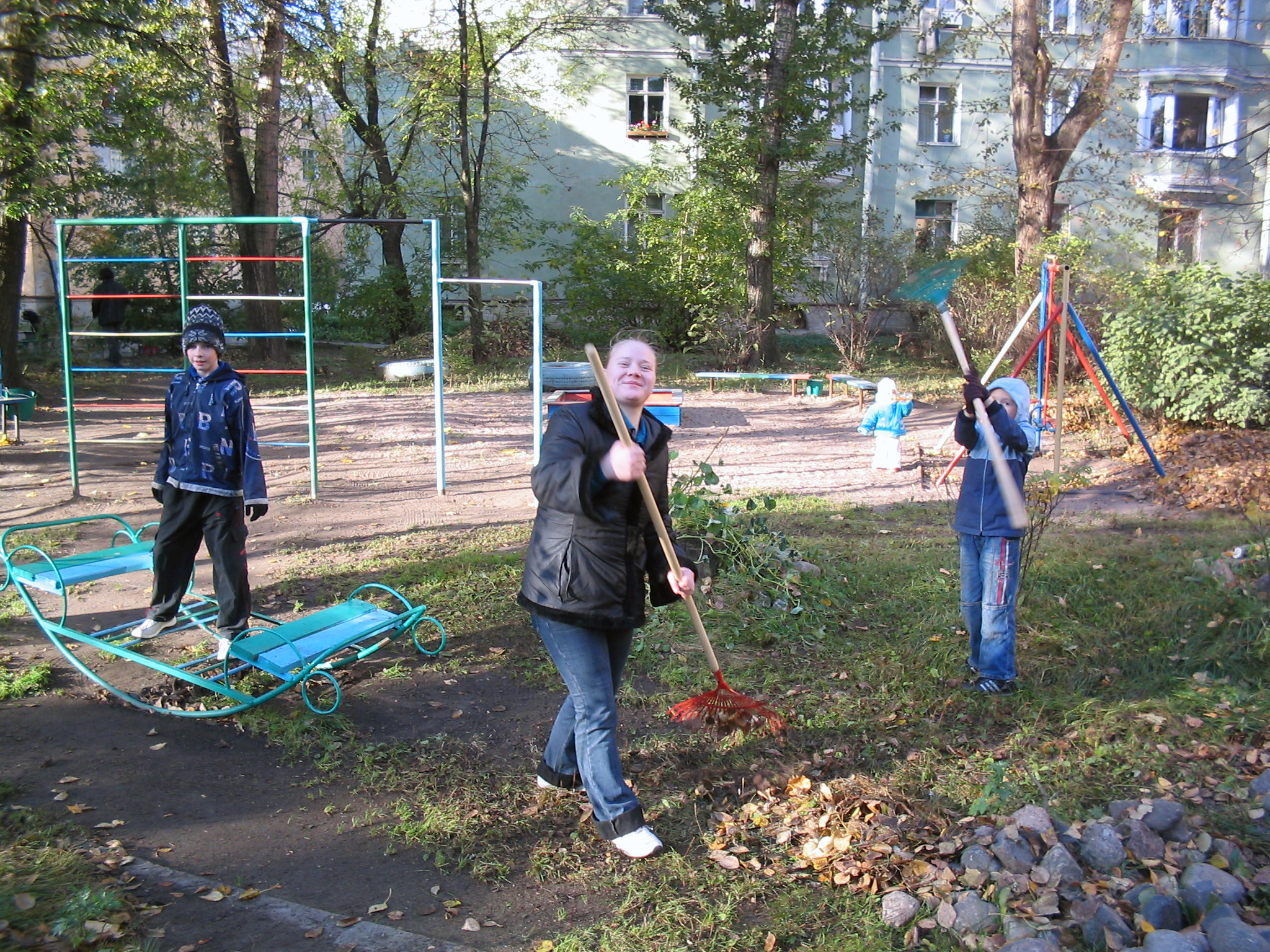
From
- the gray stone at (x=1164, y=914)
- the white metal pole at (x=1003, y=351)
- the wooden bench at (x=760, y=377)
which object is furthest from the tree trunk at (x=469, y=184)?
the gray stone at (x=1164, y=914)

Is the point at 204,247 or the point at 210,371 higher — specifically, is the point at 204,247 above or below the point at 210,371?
above

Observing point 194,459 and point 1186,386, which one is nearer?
point 194,459

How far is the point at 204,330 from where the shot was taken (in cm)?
A: 471

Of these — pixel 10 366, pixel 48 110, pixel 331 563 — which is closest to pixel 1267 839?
pixel 331 563

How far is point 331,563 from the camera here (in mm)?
6730

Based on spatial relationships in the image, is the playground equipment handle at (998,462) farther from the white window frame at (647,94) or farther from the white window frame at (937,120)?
the white window frame at (937,120)

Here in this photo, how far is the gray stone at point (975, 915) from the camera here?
2893 millimetres

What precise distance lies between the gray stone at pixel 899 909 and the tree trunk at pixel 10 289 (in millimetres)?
13563

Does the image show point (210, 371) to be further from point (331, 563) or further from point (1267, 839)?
point (1267, 839)

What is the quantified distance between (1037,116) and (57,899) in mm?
17190

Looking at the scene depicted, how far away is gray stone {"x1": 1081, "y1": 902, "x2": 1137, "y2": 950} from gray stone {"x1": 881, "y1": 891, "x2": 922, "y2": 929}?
469mm

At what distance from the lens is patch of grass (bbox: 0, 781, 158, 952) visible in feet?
9.07

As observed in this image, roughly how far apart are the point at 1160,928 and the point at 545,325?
21843mm

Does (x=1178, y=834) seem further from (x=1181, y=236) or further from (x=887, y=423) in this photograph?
(x=1181, y=236)
